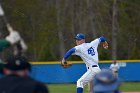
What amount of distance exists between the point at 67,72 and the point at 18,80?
19.4 m

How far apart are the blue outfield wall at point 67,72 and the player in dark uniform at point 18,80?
1897 cm

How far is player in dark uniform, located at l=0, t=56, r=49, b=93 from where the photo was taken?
18.8ft

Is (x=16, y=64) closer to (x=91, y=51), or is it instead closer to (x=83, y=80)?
(x=83, y=80)

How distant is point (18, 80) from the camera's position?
5766 mm

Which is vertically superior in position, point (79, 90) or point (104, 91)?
point (104, 91)

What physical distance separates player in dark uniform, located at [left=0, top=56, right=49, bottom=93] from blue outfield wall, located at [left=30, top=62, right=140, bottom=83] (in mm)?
18971

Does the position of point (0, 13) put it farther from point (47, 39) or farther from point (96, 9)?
point (47, 39)

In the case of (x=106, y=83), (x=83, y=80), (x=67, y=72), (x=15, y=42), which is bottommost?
(x=67, y=72)

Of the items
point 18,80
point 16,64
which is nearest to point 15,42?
point 16,64

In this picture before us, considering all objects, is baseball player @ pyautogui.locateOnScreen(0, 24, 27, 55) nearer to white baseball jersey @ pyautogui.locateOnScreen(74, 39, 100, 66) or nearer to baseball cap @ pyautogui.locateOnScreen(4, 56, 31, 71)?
baseball cap @ pyautogui.locateOnScreen(4, 56, 31, 71)

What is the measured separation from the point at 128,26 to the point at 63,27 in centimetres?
450

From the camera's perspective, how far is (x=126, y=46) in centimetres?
4325

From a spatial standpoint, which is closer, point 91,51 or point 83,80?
→ point 83,80

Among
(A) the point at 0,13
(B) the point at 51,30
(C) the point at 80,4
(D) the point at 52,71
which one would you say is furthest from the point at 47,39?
(A) the point at 0,13
